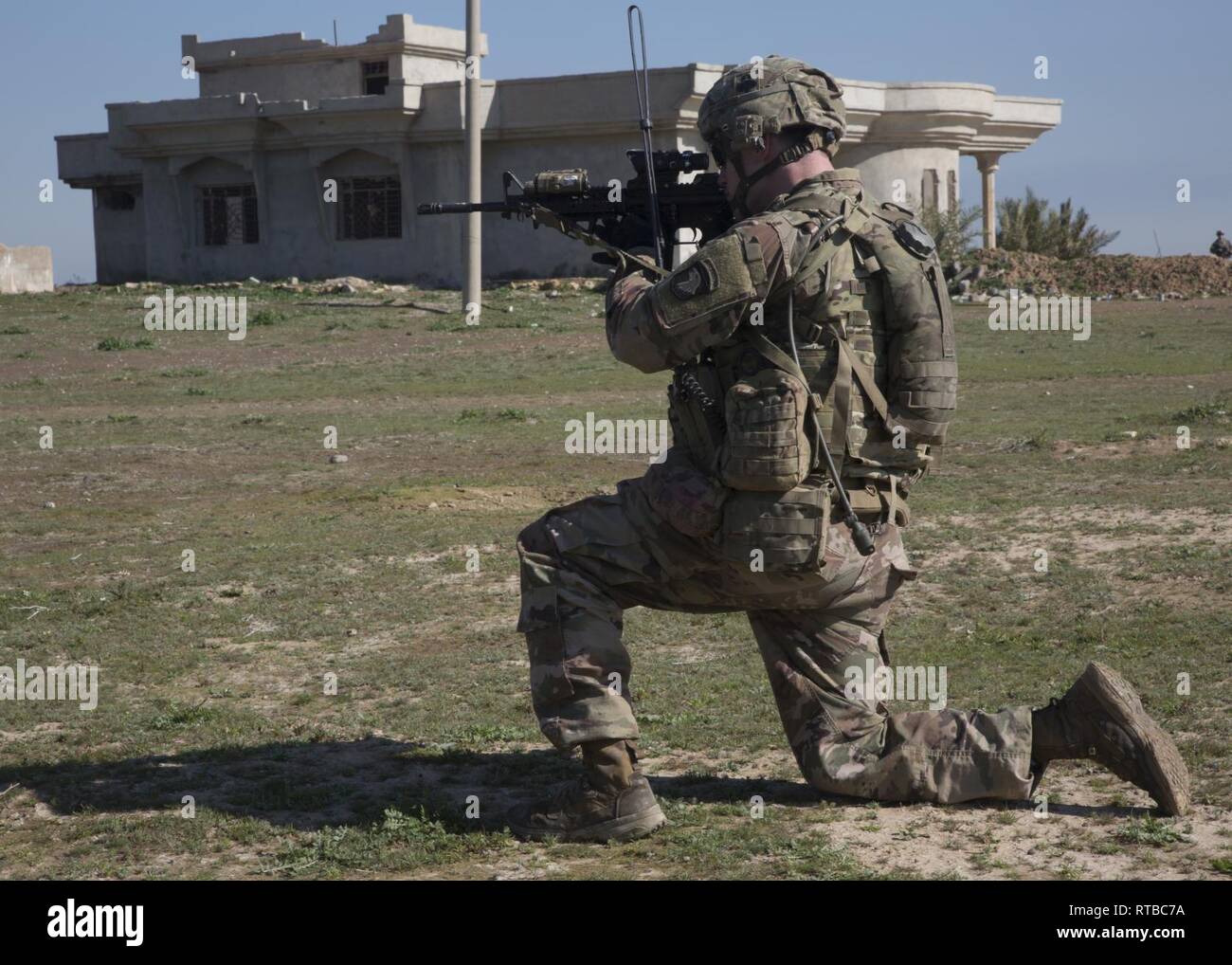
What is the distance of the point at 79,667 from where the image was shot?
7.23 meters

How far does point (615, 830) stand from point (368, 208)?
31.1m

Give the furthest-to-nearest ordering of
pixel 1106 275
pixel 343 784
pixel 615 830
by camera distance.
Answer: pixel 1106 275 < pixel 343 784 < pixel 615 830

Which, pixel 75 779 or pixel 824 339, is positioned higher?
pixel 824 339

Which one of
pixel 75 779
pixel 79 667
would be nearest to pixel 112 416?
pixel 79 667

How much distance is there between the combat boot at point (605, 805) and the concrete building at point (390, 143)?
26.4m

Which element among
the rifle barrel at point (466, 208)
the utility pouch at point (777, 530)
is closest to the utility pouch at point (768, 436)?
the utility pouch at point (777, 530)

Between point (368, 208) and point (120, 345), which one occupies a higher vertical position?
point (368, 208)

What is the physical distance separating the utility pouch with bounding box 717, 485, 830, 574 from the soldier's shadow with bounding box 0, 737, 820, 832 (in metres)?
0.89

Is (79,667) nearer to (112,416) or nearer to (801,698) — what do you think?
(801,698)

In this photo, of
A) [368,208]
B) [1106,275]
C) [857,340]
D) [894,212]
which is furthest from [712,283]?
[368,208]

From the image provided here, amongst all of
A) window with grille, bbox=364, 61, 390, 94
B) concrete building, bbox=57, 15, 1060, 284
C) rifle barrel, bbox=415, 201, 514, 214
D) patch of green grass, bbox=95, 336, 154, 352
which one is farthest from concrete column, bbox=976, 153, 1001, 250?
rifle barrel, bbox=415, 201, 514, 214

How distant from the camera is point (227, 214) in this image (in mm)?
36438

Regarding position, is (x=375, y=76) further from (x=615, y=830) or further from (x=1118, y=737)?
(x=1118, y=737)

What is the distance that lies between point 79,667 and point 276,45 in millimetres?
32090
